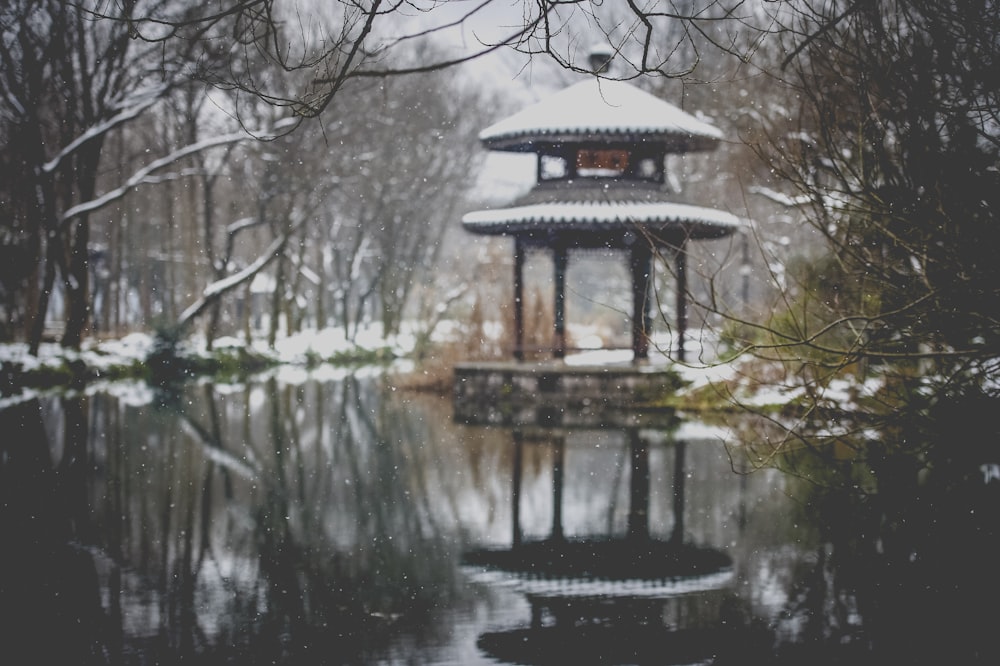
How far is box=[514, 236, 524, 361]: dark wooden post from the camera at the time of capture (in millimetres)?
20016

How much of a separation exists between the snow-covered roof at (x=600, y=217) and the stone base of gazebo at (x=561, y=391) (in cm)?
269

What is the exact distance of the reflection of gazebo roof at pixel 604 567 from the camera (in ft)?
21.3

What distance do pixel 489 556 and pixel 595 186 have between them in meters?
12.9

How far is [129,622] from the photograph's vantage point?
18.3 ft

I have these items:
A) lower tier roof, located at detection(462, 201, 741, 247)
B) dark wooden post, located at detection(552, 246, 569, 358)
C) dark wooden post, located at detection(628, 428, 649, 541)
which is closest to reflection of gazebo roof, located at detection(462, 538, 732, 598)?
dark wooden post, located at detection(628, 428, 649, 541)

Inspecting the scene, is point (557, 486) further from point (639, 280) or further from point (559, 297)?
point (639, 280)

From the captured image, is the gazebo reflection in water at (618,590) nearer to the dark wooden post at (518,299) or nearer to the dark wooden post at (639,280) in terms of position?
the dark wooden post at (639,280)

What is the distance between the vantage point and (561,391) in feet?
63.5

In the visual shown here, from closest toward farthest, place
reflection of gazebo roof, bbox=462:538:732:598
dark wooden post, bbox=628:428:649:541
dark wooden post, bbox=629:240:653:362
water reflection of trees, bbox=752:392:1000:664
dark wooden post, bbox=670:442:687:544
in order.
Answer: water reflection of trees, bbox=752:392:1000:664 → reflection of gazebo roof, bbox=462:538:732:598 → dark wooden post, bbox=670:442:687:544 → dark wooden post, bbox=628:428:649:541 → dark wooden post, bbox=629:240:653:362

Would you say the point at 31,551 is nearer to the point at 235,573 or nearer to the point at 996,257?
the point at 235,573

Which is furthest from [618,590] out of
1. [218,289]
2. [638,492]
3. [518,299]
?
[218,289]

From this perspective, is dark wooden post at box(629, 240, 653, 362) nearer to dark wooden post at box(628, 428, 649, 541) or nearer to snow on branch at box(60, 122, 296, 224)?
dark wooden post at box(628, 428, 649, 541)

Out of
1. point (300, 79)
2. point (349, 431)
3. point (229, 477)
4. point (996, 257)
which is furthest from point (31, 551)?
point (300, 79)

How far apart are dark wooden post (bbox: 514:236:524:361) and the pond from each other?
7318mm
